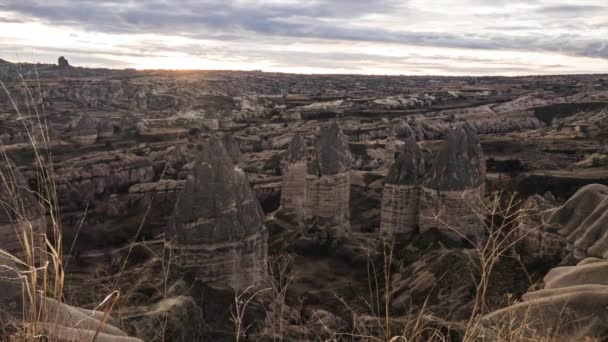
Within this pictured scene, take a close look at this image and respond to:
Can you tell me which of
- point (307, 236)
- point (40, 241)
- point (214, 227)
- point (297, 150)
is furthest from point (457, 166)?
point (40, 241)

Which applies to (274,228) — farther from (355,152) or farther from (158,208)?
(355,152)

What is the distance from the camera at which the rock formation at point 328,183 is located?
20.4 meters

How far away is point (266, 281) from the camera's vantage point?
12.8 m

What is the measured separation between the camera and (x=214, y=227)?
1175 centimetres

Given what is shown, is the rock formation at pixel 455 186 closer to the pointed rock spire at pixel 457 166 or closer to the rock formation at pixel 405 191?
the pointed rock spire at pixel 457 166

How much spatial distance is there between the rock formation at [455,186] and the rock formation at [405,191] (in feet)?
2.37

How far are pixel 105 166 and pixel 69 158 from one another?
Result: 508 centimetres

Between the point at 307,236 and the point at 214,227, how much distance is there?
9915 mm

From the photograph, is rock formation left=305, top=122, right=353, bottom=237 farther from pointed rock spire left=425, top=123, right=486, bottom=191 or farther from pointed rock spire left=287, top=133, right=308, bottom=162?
pointed rock spire left=425, top=123, right=486, bottom=191

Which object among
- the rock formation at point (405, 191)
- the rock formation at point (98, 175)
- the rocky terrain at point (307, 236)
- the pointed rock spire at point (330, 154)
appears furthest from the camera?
the rock formation at point (98, 175)

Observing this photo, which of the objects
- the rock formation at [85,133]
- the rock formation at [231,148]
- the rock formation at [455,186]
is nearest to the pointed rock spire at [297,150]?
the rock formation at [231,148]

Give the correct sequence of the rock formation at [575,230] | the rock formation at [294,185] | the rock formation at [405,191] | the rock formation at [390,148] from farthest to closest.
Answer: the rock formation at [390,148] → the rock formation at [294,185] → the rock formation at [405,191] → the rock formation at [575,230]

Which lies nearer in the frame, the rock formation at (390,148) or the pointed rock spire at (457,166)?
the pointed rock spire at (457,166)

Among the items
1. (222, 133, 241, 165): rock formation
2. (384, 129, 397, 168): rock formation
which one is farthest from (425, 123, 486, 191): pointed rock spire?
(384, 129, 397, 168): rock formation
